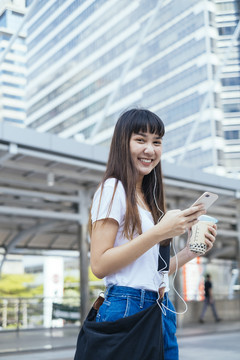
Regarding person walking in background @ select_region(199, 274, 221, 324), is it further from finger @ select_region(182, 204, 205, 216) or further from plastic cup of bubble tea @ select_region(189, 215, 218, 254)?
finger @ select_region(182, 204, 205, 216)

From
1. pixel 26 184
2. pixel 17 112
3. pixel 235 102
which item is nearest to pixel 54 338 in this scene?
pixel 26 184

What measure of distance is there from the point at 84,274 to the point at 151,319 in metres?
11.2

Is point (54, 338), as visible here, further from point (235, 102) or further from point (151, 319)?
point (235, 102)

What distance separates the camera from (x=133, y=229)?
161 centimetres

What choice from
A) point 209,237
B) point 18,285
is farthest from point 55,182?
point 18,285

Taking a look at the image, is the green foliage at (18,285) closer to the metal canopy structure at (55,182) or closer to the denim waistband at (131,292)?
the metal canopy structure at (55,182)

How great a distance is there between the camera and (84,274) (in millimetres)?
12508

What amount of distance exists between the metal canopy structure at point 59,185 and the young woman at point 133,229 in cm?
721

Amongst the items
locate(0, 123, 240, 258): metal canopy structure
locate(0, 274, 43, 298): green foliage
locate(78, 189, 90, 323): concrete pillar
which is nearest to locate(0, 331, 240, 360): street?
locate(78, 189, 90, 323): concrete pillar

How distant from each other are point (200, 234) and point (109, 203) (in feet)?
1.04

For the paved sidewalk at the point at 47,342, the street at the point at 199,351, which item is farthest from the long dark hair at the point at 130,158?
the paved sidewalk at the point at 47,342

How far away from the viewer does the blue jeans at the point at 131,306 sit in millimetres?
1546

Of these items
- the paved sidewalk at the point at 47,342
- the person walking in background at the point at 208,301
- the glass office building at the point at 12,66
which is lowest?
the paved sidewalk at the point at 47,342

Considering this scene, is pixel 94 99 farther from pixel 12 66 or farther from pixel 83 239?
pixel 83 239
